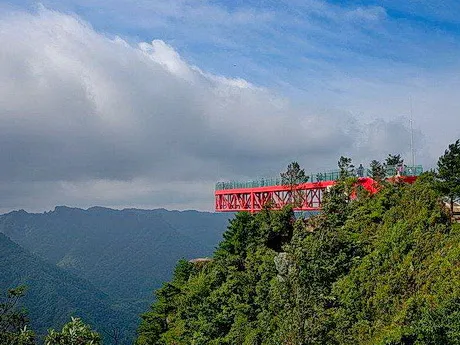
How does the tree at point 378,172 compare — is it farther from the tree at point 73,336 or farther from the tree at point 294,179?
the tree at point 73,336

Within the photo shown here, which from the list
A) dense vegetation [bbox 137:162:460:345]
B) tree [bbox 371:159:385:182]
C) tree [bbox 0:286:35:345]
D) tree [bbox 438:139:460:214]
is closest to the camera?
tree [bbox 0:286:35:345]

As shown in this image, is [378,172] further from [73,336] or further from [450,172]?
[73,336]

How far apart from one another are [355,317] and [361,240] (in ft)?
18.0

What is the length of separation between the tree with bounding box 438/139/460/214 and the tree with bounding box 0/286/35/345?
21.0 m

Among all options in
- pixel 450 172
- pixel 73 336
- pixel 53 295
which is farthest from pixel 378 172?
pixel 53 295

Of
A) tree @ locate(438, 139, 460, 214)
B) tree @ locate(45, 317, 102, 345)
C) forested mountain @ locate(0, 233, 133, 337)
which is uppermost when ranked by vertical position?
tree @ locate(438, 139, 460, 214)

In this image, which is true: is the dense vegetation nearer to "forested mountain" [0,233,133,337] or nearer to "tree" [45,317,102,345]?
"tree" [45,317,102,345]

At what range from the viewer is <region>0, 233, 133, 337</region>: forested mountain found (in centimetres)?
14400

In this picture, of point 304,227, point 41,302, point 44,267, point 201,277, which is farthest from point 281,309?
point 44,267

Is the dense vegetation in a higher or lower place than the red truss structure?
lower

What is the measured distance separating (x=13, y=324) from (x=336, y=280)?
51.8 ft

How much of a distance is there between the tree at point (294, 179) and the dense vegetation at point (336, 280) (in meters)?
3.21

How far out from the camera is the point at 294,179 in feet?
121

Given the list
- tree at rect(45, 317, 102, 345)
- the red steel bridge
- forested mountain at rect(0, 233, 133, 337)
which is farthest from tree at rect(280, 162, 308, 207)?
forested mountain at rect(0, 233, 133, 337)
